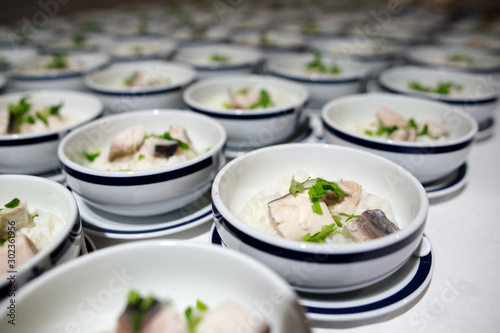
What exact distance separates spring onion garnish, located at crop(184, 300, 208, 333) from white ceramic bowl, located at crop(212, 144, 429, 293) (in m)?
0.23

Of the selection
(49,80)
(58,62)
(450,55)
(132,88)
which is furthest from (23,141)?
(450,55)

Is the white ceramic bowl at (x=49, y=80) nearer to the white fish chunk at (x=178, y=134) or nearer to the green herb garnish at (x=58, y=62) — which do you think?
the green herb garnish at (x=58, y=62)

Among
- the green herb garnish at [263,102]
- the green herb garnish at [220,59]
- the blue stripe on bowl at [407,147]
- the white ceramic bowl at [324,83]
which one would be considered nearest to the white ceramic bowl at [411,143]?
the blue stripe on bowl at [407,147]

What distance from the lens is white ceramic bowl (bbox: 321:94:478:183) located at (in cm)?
183

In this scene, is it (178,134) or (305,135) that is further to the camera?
(305,135)

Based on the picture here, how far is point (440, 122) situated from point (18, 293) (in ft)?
8.16

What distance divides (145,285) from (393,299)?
0.84 metres

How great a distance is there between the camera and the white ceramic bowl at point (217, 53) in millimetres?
3318

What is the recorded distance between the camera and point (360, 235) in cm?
135

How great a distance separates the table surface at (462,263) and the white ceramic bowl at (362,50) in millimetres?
1836

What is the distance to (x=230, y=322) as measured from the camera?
1.01 m

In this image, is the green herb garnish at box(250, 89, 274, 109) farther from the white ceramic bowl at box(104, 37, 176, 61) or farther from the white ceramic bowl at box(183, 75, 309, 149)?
the white ceramic bowl at box(104, 37, 176, 61)

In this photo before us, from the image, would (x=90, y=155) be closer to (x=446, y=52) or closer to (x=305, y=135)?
(x=305, y=135)

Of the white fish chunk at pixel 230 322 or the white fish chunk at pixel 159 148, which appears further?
the white fish chunk at pixel 159 148
